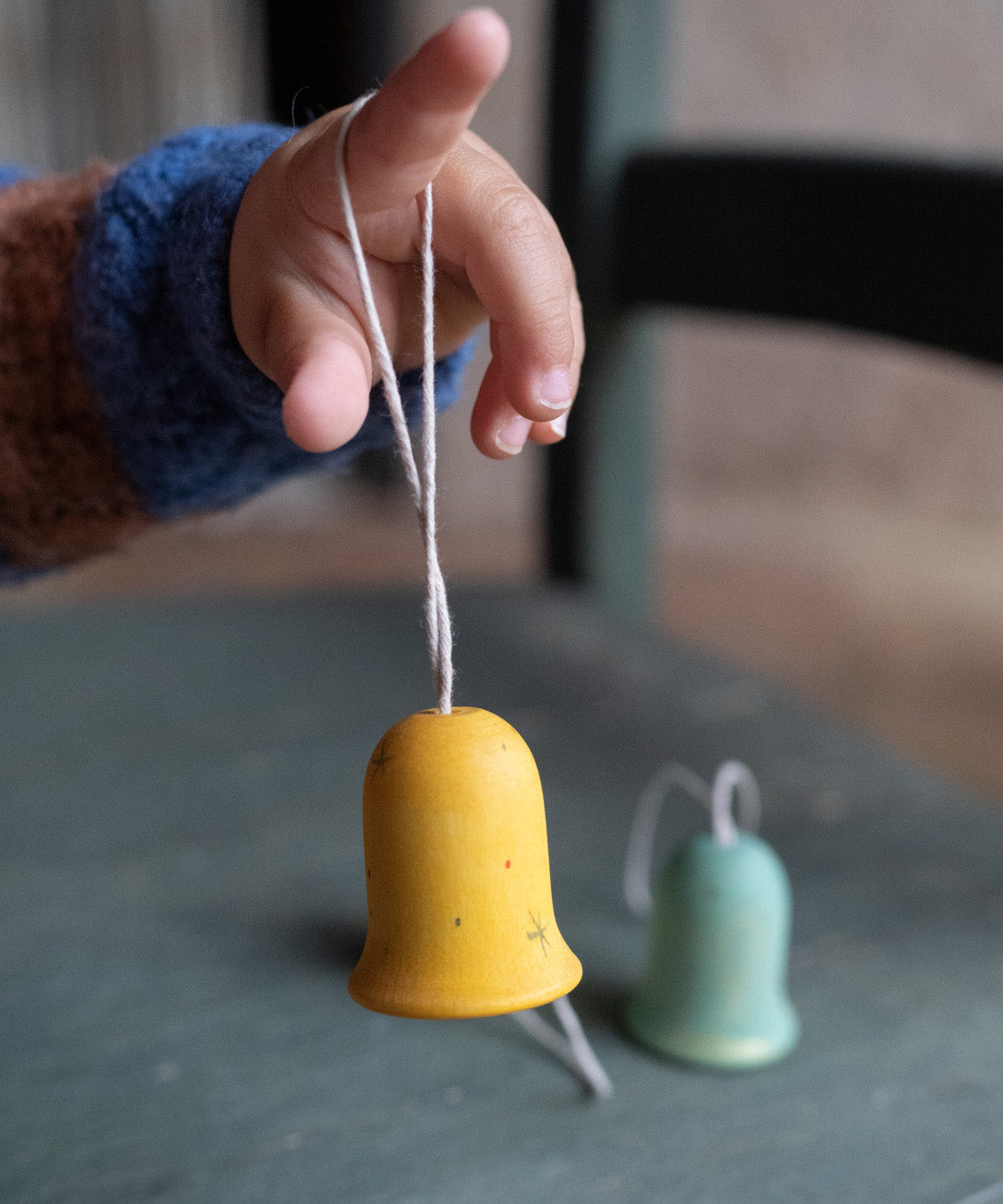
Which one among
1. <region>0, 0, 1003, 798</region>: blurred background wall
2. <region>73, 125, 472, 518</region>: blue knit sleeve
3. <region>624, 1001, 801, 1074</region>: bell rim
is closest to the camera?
<region>73, 125, 472, 518</region>: blue knit sleeve

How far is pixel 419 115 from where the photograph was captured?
0.26m

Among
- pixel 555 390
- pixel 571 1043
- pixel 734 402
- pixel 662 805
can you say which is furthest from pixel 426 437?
pixel 734 402

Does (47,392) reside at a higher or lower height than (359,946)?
higher

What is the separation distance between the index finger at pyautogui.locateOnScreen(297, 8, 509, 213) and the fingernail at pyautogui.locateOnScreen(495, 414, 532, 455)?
6 centimetres

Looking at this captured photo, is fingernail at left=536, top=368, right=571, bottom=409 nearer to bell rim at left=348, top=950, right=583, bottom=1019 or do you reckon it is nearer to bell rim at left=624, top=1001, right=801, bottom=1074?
bell rim at left=348, top=950, right=583, bottom=1019

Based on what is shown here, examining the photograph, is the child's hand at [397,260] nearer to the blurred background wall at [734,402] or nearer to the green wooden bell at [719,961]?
the green wooden bell at [719,961]

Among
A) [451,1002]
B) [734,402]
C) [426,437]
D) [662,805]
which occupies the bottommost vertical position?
[734,402]

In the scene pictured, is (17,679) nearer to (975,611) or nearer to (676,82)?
(975,611)

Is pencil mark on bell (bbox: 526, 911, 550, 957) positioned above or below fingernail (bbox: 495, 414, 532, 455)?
below

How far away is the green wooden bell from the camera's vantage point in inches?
19.4

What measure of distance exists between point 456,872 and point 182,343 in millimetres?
231

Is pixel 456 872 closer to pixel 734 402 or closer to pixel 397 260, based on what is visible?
pixel 397 260

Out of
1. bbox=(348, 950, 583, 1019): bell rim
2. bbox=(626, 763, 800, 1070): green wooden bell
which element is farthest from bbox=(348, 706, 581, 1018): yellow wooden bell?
bbox=(626, 763, 800, 1070): green wooden bell

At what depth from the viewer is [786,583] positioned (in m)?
2.10
